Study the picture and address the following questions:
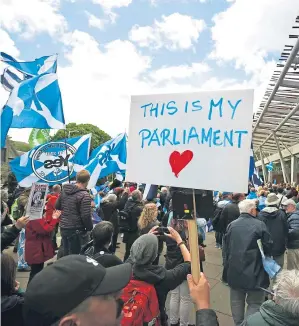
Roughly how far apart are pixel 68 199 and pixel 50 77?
1948 mm

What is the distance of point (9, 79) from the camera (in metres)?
5.29

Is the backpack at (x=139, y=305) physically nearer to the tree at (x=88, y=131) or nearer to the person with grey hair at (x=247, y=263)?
the person with grey hair at (x=247, y=263)

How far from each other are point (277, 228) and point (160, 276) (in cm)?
284

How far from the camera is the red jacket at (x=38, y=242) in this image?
455cm

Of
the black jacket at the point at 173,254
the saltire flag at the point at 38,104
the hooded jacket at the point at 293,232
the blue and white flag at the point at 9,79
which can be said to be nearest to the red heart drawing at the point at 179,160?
the black jacket at the point at 173,254

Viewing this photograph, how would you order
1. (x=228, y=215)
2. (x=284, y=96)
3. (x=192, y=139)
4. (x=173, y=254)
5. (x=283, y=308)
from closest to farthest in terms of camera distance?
(x=283, y=308), (x=192, y=139), (x=173, y=254), (x=228, y=215), (x=284, y=96)

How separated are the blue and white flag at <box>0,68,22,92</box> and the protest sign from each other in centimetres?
210

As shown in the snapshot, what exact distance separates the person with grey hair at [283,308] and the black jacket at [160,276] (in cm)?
80

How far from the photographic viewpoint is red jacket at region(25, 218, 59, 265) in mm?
4547

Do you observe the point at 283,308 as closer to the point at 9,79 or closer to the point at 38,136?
the point at 9,79

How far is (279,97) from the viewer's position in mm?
12727

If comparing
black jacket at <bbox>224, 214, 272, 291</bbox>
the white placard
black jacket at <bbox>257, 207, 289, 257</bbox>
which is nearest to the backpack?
the white placard

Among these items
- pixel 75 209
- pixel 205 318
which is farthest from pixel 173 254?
pixel 205 318

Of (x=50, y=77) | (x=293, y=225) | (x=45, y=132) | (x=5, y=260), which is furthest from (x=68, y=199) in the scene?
(x=45, y=132)
